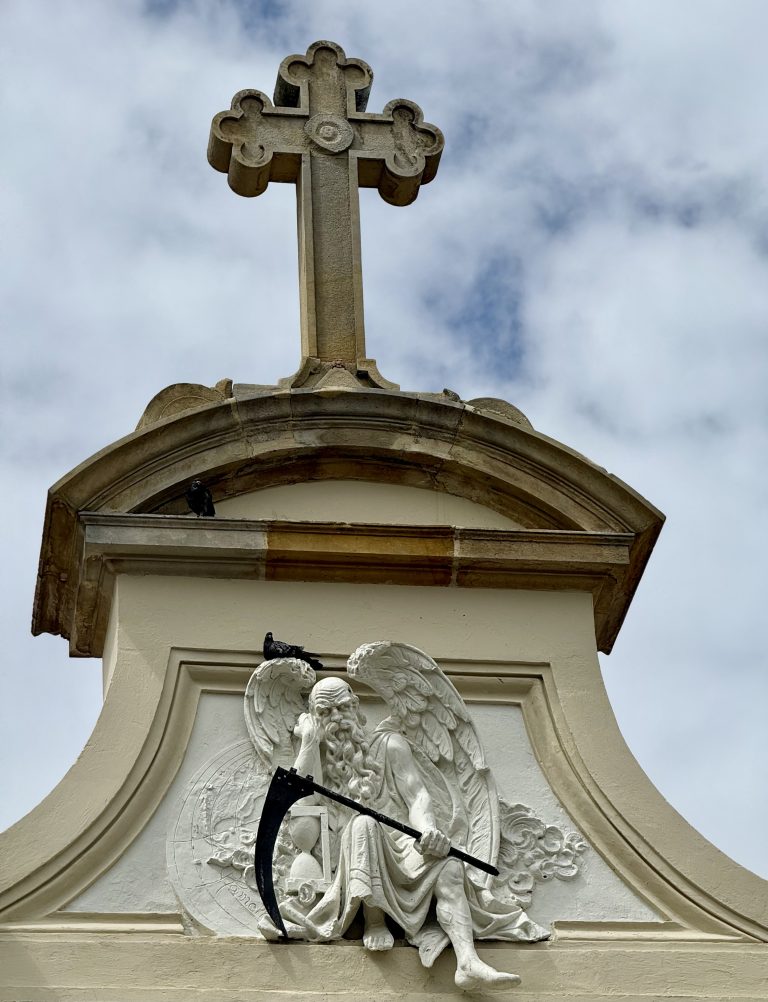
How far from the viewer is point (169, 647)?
8.34 m

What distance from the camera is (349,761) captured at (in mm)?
8023

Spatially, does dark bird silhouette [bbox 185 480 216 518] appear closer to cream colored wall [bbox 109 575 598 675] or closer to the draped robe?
cream colored wall [bbox 109 575 598 675]

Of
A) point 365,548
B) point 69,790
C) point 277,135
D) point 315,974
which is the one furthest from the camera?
point 277,135

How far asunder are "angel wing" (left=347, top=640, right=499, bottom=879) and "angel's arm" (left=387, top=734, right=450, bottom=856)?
7cm

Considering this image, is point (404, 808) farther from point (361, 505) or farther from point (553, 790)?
point (361, 505)

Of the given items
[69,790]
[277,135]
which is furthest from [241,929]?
[277,135]

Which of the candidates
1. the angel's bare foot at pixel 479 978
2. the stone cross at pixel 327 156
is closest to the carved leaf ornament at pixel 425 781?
the angel's bare foot at pixel 479 978

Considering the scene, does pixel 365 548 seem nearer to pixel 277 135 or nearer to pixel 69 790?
pixel 69 790

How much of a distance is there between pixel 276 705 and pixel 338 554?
0.69 meters

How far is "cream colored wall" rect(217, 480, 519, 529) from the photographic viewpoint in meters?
8.84

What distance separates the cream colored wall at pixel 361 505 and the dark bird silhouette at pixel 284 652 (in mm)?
675

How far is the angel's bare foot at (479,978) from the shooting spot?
7375 millimetres

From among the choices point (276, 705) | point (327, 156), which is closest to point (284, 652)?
→ point (276, 705)

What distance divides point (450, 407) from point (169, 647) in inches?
57.7
